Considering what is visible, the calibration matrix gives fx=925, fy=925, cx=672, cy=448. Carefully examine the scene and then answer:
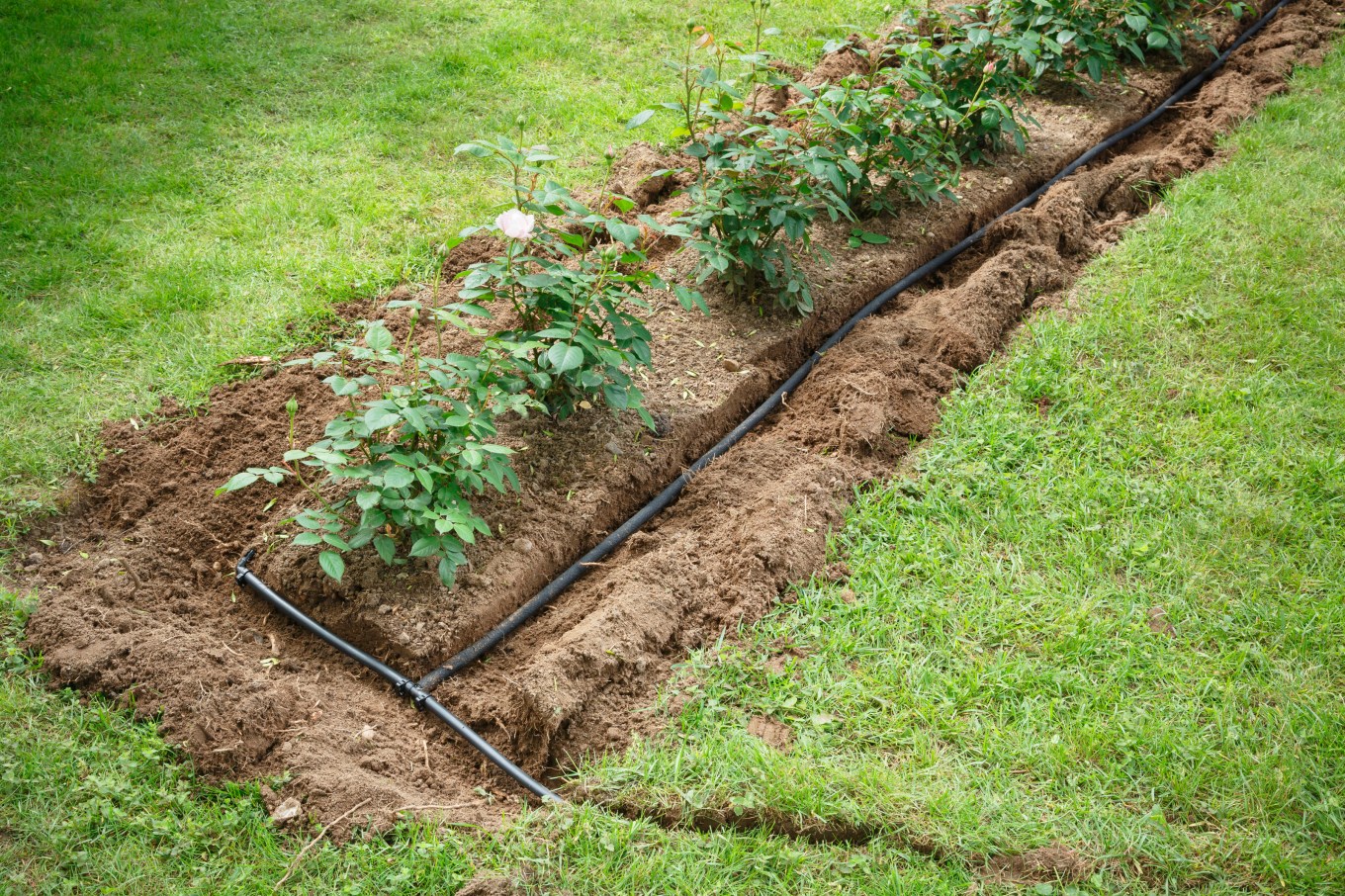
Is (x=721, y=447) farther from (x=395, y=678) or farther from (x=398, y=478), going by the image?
(x=395, y=678)

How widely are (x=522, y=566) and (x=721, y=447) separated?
0.89 meters

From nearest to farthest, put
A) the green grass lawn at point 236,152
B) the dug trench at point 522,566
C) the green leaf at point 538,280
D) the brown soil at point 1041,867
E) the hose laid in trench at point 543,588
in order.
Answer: the brown soil at point 1041,867, the dug trench at point 522,566, the hose laid in trench at point 543,588, the green leaf at point 538,280, the green grass lawn at point 236,152

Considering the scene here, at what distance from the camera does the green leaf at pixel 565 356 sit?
107 inches

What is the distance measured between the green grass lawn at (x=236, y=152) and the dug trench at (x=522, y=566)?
34 cm

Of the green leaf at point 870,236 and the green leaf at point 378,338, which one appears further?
the green leaf at point 870,236

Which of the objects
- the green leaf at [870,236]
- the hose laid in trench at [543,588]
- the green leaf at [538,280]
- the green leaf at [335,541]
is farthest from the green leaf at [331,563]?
the green leaf at [870,236]

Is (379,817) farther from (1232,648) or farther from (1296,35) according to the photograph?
(1296,35)

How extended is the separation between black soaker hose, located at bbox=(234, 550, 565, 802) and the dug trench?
3cm

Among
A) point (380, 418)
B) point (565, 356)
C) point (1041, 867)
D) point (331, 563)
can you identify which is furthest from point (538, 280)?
point (1041, 867)

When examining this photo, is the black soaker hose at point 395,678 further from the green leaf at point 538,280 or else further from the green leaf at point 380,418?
the green leaf at point 538,280

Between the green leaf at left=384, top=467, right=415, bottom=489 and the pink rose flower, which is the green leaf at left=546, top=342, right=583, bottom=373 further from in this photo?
the green leaf at left=384, top=467, right=415, bottom=489

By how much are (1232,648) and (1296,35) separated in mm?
4839

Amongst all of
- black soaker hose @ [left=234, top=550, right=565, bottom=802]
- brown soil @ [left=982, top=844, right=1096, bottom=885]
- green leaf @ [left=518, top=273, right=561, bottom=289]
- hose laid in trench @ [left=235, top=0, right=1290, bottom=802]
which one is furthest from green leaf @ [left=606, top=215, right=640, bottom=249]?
brown soil @ [left=982, top=844, right=1096, bottom=885]

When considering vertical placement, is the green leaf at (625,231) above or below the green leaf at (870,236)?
above
